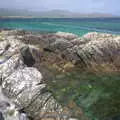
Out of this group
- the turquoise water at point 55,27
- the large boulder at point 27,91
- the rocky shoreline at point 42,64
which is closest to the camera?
the large boulder at point 27,91

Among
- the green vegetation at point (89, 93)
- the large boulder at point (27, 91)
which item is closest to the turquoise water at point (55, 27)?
the green vegetation at point (89, 93)

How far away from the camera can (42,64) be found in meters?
43.5

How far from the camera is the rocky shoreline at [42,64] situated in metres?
28.7

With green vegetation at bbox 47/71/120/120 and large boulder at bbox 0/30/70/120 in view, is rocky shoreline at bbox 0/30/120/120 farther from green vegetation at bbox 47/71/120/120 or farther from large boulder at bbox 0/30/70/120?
green vegetation at bbox 47/71/120/120

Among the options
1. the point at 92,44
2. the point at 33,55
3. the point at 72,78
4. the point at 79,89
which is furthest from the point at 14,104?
the point at 92,44

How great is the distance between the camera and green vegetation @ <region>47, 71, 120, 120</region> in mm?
28688

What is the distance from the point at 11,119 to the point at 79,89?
10.8 metres

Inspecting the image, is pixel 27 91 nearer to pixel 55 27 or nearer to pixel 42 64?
pixel 42 64

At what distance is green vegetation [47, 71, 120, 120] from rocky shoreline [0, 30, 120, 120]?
1674mm

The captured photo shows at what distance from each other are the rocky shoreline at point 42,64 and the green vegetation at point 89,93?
1674 millimetres

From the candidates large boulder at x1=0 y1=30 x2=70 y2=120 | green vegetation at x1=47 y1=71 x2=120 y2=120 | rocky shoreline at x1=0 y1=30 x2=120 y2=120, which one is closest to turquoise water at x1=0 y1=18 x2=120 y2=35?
rocky shoreline at x1=0 y1=30 x2=120 y2=120

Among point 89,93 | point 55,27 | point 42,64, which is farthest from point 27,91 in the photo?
point 55,27

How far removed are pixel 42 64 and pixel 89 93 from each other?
1292cm

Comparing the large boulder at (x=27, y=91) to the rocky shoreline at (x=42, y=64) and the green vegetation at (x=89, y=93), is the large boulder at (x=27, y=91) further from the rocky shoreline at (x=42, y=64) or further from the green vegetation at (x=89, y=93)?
the green vegetation at (x=89, y=93)
